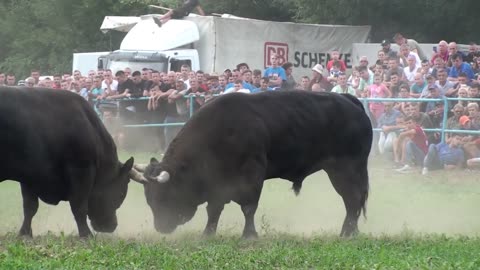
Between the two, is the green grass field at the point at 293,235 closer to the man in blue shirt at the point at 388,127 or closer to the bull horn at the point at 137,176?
the bull horn at the point at 137,176

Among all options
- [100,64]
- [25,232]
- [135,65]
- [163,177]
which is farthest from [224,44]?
[25,232]

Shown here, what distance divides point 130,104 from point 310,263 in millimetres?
13865

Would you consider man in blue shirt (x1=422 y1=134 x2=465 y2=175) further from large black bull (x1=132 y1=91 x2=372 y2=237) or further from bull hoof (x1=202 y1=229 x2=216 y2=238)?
bull hoof (x1=202 y1=229 x2=216 y2=238)

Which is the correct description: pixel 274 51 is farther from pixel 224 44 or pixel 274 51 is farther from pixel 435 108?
pixel 435 108

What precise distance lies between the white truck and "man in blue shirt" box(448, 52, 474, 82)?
8.62 metres

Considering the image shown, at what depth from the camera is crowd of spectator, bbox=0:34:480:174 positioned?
18.3 m

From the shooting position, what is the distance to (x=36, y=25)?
44.3 metres

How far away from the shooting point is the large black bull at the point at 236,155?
11805mm

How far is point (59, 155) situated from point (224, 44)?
54.1ft

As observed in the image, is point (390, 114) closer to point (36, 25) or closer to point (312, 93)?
point (312, 93)

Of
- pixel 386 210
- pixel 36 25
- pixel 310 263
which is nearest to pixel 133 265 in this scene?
pixel 310 263

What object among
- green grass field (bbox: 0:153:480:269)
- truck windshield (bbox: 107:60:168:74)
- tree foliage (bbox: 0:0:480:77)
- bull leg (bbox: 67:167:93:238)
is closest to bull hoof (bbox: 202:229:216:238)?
green grass field (bbox: 0:153:480:269)

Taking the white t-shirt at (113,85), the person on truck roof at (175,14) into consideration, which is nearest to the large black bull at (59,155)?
the white t-shirt at (113,85)

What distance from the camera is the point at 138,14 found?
39875 mm
